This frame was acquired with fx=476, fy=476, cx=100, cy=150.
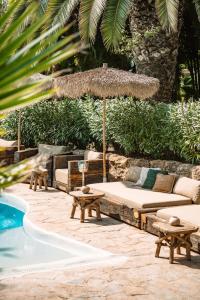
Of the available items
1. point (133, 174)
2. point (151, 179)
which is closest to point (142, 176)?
point (151, 179)

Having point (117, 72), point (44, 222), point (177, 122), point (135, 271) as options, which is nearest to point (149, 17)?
point (117, 72)

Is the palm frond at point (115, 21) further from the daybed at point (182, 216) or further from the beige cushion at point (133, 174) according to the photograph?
the daybed at point (182, 216)

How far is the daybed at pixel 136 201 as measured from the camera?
7.91 meters

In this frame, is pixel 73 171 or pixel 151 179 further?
pixel 73 171

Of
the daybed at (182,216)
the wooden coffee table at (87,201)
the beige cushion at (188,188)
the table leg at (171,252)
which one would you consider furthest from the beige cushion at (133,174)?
the table leg at (171,252)

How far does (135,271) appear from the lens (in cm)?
582

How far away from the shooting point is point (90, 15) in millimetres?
11414

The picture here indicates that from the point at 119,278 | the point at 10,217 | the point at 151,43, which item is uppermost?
the point at 151,43

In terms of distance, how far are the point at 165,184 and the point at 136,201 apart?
0.97 metres

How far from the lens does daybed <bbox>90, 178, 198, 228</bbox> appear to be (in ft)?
26.0

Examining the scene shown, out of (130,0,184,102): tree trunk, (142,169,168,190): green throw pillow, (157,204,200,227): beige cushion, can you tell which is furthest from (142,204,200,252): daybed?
(130,0,184,102): tree trunk

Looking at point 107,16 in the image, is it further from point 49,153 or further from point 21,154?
point 21,154

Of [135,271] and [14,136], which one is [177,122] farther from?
[14,136]

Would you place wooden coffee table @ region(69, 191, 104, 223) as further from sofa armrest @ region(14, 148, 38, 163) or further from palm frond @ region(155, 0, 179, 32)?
sofa armrest @ region(14, 148, 38, 163)
